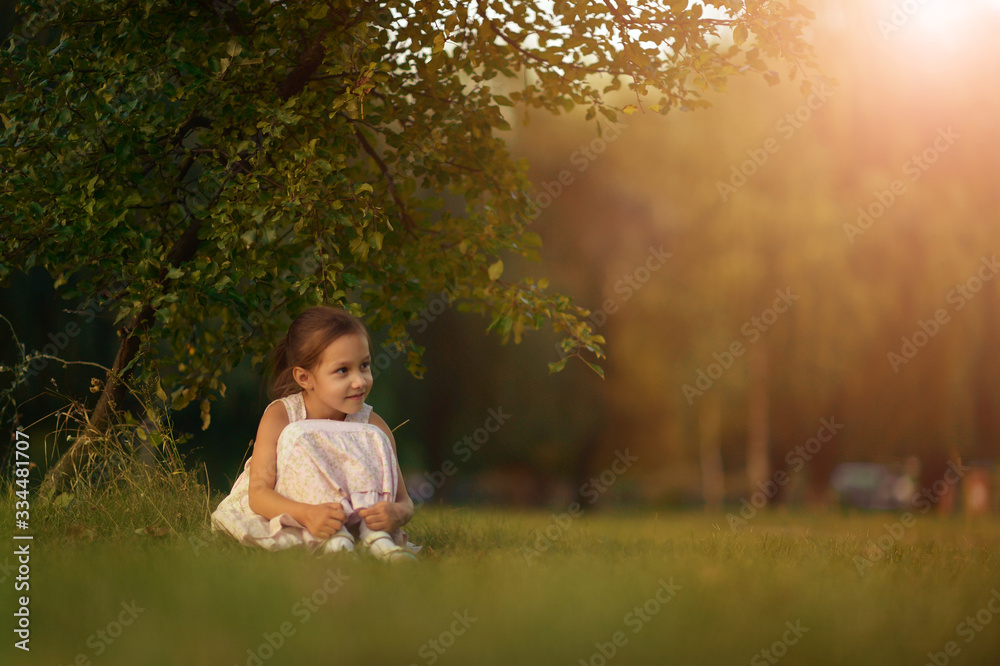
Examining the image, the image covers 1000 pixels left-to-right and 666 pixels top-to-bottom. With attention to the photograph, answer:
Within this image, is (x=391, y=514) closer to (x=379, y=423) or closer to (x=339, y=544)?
(x=339, y=544)

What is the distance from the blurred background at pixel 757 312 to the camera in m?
11.5

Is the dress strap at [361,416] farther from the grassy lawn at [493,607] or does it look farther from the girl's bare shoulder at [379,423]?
the grassy lawn at [493,607]

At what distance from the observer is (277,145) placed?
16.5 feet

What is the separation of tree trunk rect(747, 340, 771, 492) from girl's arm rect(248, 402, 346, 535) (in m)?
10.8

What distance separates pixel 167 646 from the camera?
8.11 ft

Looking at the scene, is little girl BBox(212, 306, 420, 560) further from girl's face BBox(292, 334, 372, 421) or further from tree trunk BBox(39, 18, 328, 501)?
tree trunk BBox(39, 18, 328, 501)

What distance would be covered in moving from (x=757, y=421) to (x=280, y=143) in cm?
1280

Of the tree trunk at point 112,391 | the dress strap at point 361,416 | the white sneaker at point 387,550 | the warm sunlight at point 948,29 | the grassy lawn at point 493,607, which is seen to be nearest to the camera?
the grassy lawn at point 493,607

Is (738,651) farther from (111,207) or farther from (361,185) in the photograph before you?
(111,207)

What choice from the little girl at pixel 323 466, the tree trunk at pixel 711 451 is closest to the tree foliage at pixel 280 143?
A: the little girl at pixel 323 466

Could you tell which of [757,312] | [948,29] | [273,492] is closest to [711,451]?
[757,312]

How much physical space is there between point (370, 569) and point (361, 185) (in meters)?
2.03

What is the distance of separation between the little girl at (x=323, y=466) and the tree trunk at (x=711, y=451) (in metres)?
12.9

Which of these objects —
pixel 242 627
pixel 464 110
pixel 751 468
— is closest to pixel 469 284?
pixel 464 110
